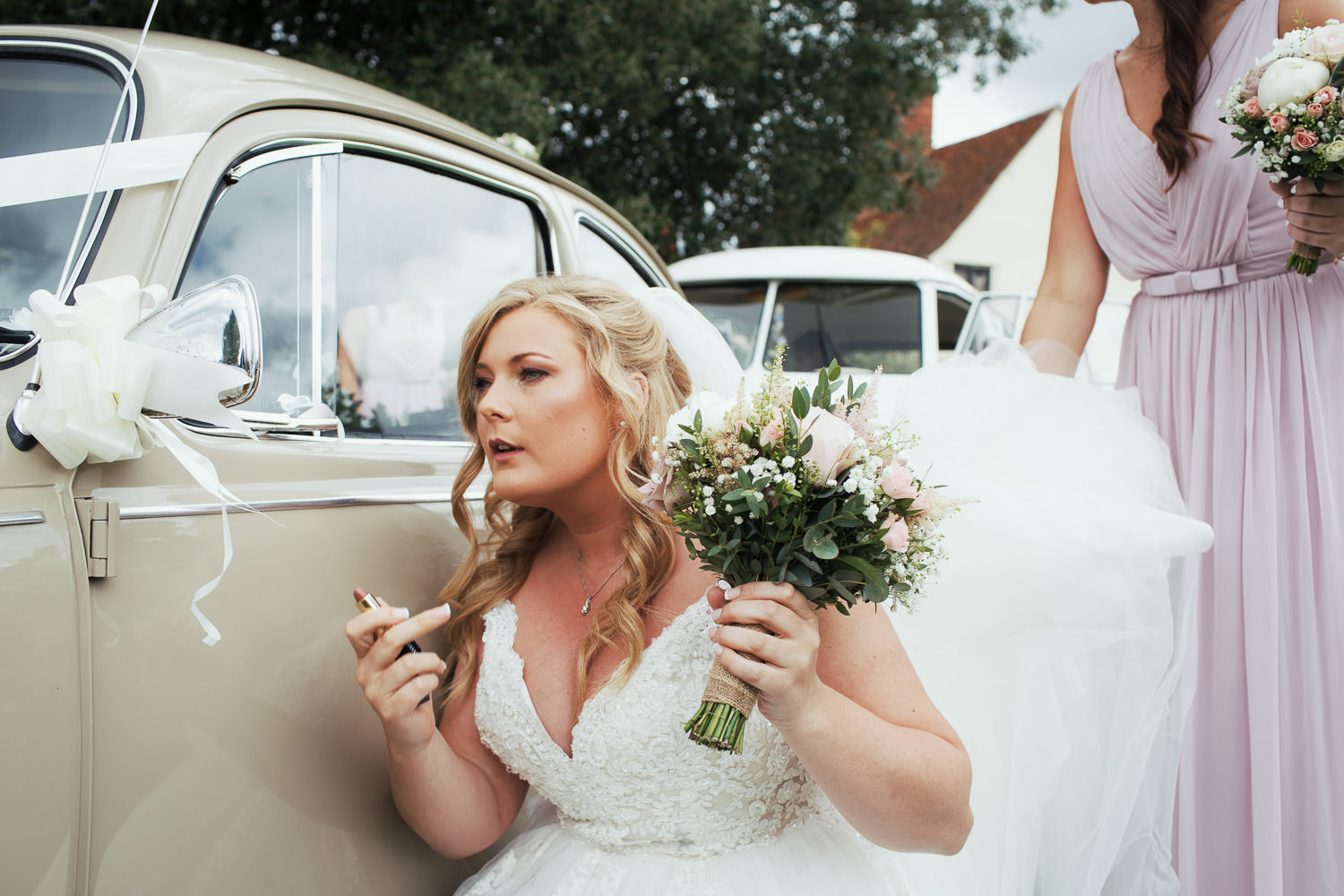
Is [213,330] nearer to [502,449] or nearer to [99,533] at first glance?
[99,533]

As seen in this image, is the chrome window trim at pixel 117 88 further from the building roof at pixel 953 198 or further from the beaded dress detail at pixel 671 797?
the building roof at pixel 953 198

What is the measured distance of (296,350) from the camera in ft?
6.73

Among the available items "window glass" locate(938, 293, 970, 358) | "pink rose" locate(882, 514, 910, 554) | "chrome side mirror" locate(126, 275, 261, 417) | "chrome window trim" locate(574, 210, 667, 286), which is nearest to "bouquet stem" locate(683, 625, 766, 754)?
"pink rose" locate(882, 514, 910, 554)

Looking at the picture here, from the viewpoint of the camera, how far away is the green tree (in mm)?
9078

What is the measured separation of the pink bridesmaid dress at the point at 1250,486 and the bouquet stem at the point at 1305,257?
136 mm

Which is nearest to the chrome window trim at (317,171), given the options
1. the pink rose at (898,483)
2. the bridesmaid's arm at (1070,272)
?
the pink rose at (898,483)

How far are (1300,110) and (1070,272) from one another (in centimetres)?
80

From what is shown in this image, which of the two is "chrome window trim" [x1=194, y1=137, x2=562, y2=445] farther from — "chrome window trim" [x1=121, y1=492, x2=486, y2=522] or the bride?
the bride

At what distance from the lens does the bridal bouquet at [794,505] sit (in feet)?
4.78

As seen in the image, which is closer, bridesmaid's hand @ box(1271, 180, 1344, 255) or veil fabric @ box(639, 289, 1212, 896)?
bridesmaid's hand @ box(1271, 180, 1344, 255)

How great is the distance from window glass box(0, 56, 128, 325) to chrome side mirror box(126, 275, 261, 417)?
26cm

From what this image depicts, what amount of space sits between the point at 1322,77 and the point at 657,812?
189cm

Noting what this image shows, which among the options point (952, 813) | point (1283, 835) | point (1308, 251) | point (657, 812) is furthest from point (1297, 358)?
point (657, 812)

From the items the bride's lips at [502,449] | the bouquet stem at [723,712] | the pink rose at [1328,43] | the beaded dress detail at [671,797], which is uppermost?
the pink rose at [1328,43]
